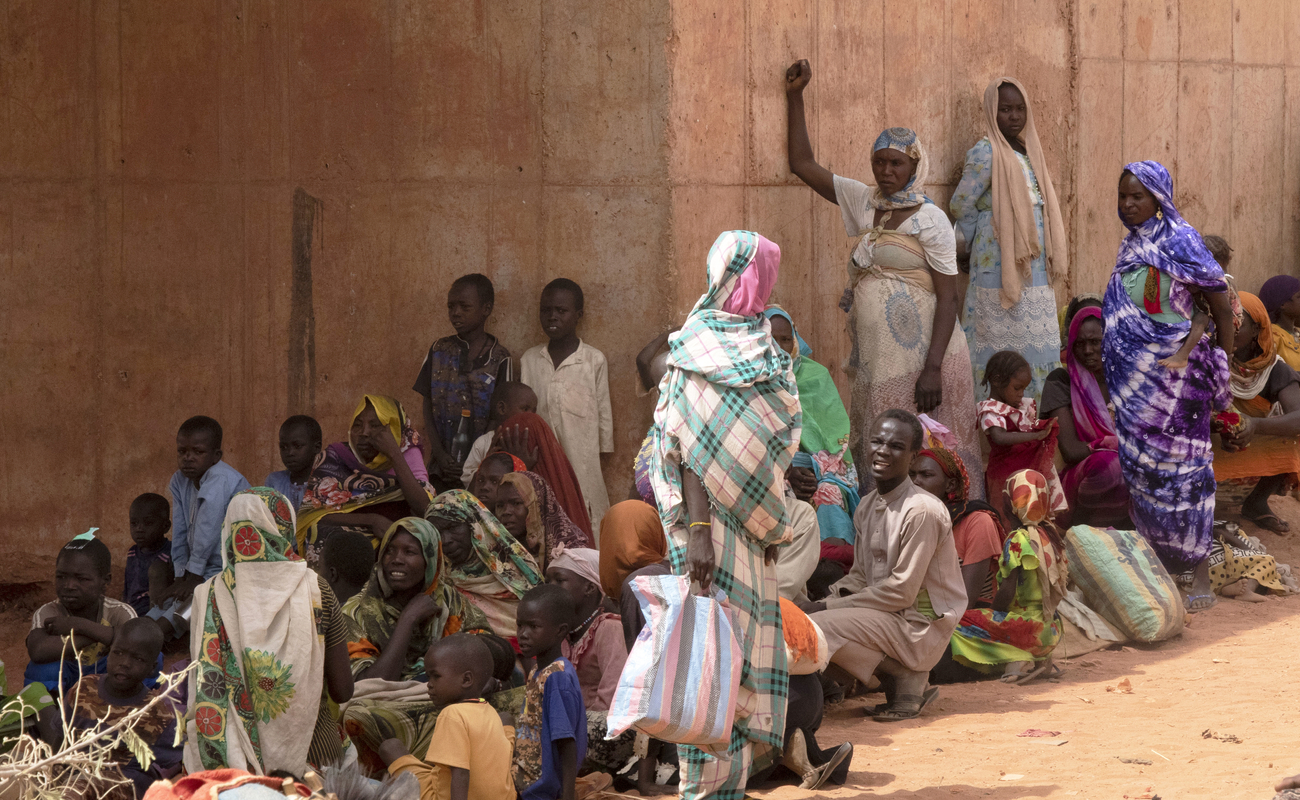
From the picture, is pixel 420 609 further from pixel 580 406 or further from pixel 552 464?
pixel 580 406

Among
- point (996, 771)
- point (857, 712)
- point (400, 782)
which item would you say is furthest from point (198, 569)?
point (996, 771)

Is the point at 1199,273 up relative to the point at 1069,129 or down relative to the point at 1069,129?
down

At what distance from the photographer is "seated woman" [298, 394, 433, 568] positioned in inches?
269

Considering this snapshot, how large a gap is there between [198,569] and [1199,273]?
215 inches

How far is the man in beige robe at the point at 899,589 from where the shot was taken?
19.2ft

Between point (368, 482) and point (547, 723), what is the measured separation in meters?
2.64

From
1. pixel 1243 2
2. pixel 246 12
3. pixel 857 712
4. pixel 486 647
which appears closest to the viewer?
pixel 486 647

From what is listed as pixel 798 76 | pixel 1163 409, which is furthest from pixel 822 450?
pixel 798 76

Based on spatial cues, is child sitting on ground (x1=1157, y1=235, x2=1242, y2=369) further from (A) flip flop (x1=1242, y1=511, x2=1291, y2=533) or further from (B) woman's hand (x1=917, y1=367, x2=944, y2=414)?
(A) flip flop (x1=1242, y1=511, x2=1291, y2=533)

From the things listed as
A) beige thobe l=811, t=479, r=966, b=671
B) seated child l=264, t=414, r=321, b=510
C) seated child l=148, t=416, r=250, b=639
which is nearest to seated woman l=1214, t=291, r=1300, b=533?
beige thobe l=811, t=479, r=966, b=671

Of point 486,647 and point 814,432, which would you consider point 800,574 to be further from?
point 486,647

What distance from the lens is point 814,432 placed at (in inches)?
293

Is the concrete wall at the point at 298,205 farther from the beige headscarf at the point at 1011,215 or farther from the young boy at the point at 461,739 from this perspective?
the young boy at the point at 461,739

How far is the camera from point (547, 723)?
471 centimetres
